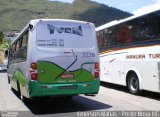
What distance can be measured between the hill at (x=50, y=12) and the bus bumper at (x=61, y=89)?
410 feet

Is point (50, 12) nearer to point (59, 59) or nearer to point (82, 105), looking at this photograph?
point (82, 105)

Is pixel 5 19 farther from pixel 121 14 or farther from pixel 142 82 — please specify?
pixel 142 82

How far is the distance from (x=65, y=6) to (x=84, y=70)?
7028 inches

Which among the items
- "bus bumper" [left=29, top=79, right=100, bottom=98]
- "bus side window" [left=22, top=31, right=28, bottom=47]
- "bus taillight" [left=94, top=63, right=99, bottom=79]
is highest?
"bus side window" [left=22, top=31, right=28, bottom=47]

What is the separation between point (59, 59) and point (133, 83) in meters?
4.98

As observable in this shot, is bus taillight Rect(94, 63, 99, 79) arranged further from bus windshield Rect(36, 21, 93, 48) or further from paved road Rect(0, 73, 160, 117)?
paved road Rect(0, 73, 160, 117)

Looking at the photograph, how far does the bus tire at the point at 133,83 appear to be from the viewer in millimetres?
15016

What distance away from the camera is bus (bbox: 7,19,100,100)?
1125cm

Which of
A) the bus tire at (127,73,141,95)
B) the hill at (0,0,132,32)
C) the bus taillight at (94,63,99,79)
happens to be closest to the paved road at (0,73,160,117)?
the bus tire at (127,73,141,95)

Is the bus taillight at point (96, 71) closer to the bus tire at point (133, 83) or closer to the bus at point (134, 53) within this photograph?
the bus at point (134, 53)

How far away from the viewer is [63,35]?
465 inches

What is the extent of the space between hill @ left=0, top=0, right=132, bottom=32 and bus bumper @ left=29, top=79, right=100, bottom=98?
124837 mm

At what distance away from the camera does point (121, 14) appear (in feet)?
552

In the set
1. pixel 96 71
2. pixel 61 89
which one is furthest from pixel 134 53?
pixel 61 89
